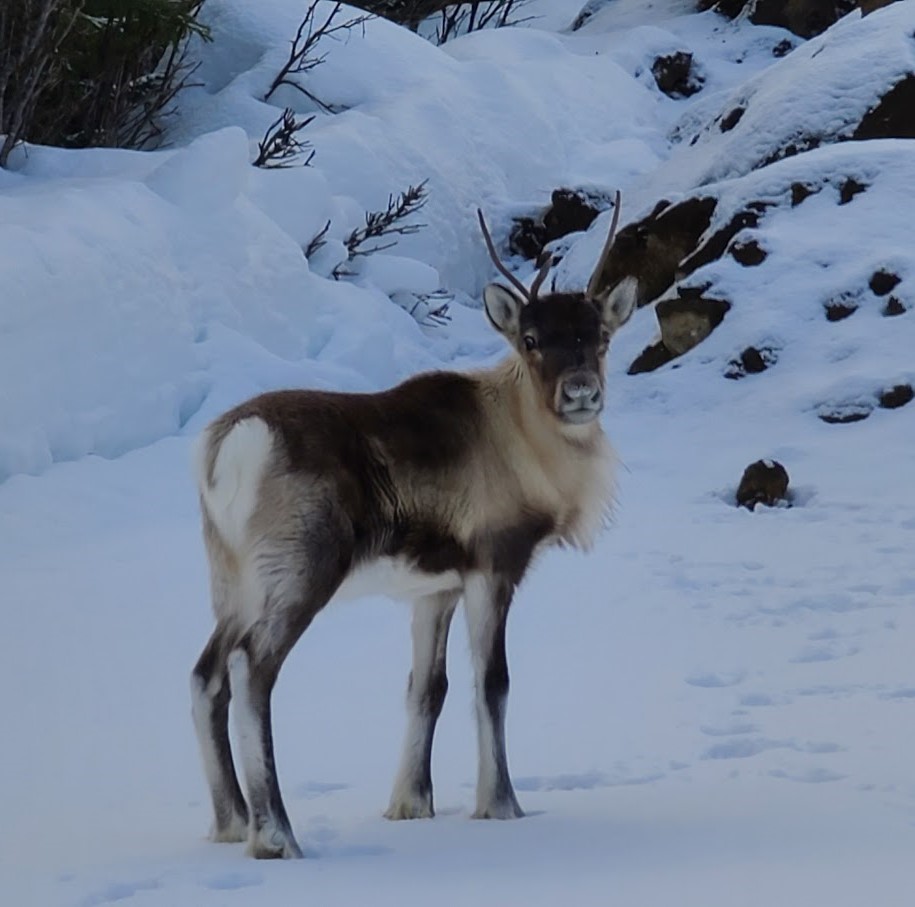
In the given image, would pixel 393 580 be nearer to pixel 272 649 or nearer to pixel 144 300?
pixel 272 649

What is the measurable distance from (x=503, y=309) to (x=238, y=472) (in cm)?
128

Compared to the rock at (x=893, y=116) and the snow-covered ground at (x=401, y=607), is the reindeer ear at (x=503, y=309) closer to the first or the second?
the snow-covered ground at (x=401, y=607)

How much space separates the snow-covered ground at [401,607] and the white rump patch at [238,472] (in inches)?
39.6

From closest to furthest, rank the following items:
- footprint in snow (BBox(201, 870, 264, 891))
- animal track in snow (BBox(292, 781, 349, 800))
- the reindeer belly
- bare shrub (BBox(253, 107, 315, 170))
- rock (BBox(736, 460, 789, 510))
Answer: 1. footprint in snow (BBox(201, 870, 264, 891))
2. the reindeer belly
3. animal track in snow (BBox(292, 781, 349, 800))
4. rock (BBox(736, 460, 789, 510))
5. bare shrub (BBox(253, 107, 315, 170))

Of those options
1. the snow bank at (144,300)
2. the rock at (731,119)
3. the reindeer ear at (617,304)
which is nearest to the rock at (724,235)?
the snow bank at (144,300)

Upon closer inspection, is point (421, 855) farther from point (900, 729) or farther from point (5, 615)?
point (5, 615)

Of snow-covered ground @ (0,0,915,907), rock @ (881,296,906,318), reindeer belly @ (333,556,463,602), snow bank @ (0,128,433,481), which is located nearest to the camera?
snow-covered ground @ (0,0,915,907)

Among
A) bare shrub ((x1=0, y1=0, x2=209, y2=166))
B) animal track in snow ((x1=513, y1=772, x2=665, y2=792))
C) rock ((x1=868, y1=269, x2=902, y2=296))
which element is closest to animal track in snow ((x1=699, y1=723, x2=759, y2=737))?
animal track in snow ((x1=513, y1=772, x2=665, y2=792))

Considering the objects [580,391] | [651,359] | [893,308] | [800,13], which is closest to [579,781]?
[580,391]

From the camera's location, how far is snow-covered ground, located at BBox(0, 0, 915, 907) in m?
5.08

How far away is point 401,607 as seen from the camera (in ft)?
29.5

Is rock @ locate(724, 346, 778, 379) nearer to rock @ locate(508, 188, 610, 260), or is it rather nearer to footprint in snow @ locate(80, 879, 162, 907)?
rock @ locate(508, 188, 610, 260)

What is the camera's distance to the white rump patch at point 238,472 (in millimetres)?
5293

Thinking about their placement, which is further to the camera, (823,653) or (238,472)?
(823,653)
